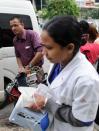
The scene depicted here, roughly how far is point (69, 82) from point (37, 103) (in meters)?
0.19

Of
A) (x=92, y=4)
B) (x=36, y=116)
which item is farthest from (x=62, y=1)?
(x=36, y=116)

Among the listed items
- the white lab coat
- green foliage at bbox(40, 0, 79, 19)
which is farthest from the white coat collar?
green foliage at bbox(40, 0, 79, 19)

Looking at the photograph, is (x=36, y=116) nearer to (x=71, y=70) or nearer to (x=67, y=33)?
(x=71, y=70)

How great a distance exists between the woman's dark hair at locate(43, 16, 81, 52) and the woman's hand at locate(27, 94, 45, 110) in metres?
0.29

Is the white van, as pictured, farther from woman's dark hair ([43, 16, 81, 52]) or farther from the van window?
woman's dark hair ([43, 16, 81, 52])

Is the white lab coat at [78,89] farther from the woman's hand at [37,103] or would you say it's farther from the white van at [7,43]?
the white van at [7,43]

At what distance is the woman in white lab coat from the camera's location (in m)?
1.94

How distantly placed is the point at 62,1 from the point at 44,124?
3392 centimetres

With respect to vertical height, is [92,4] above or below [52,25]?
below

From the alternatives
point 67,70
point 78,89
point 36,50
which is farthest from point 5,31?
point 78,89

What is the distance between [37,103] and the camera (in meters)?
2.03

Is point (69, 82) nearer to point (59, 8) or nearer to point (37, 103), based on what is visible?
point (37, 103)

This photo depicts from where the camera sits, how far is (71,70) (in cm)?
201

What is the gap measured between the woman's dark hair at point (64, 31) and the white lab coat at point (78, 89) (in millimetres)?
99
